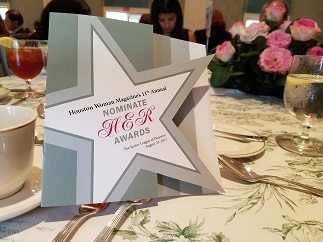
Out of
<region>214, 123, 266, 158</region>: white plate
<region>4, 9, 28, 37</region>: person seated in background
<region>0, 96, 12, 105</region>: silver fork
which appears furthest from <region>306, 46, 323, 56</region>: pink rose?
<region>4, 9, 28, 37</region>: person seated in background

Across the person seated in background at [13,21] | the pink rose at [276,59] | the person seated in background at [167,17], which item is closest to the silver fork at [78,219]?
the pink rose at [276,59]

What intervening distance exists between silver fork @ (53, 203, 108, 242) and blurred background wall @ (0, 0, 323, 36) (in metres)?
5.37

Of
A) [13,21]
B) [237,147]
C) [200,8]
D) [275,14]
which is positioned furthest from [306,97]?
[200,8]

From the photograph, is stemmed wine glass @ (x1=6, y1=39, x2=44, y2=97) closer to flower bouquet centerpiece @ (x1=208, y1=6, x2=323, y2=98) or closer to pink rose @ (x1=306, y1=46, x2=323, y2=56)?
flower bouquet centerpiece @ (x1=208, y1=6, x2=323, y2=98)

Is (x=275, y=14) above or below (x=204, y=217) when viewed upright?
above

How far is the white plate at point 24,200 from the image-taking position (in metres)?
0.31

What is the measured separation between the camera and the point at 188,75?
0.39 meters

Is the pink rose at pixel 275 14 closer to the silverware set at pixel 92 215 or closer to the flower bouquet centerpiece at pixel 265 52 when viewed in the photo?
the flower bouquet centerpiece at pixel 265 52

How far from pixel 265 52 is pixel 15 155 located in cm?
89

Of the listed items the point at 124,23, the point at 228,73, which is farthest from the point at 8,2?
the point at 124,23

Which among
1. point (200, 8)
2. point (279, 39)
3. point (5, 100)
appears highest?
point (200, 8)

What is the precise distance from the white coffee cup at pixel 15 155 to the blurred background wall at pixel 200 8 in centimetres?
536

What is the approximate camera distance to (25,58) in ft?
3.44

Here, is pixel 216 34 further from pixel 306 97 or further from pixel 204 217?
pixel 204 217
